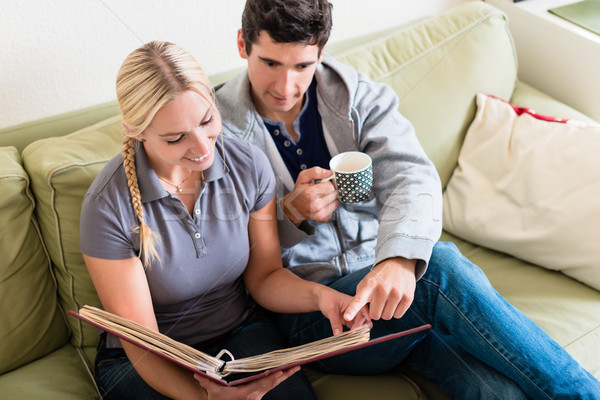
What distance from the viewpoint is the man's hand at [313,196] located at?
129cm

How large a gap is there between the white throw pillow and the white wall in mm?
820

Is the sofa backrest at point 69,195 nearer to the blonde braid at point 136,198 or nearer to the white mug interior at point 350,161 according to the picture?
the blonde braid at point 136,198

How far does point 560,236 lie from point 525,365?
0.50 meters

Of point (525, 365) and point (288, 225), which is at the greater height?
point (288, 225)

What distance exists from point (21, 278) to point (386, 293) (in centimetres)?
84

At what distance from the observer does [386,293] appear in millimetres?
1177

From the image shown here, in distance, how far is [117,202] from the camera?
Result: 3.79 feet

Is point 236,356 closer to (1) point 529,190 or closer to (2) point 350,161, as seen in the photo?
(2) point 350,161

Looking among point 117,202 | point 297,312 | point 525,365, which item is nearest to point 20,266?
point 117,202

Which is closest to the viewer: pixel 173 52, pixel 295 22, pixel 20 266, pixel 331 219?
pixel 173 52

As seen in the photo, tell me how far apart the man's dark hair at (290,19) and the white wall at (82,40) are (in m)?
0.42

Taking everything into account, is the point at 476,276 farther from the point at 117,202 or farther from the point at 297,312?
the point at 117,202

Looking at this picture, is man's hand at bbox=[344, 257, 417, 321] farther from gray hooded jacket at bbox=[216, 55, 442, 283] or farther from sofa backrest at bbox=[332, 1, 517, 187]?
sofa backrest at bbox=[332, 1, 517, 187]

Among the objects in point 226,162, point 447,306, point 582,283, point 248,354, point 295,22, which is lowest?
point 582,283
